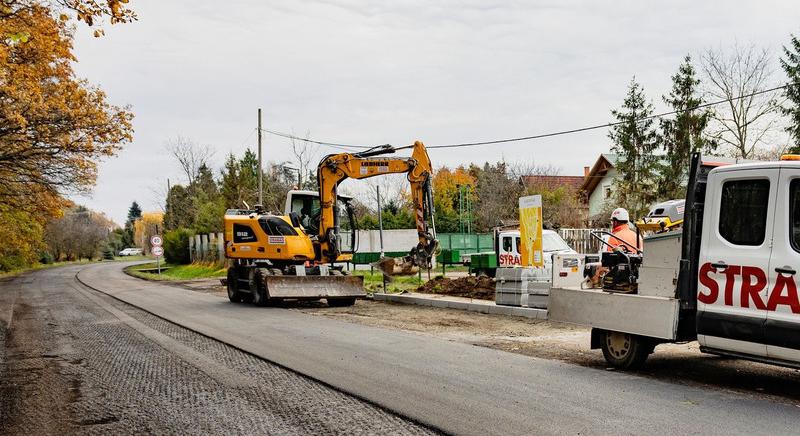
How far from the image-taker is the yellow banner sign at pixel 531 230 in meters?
15.5

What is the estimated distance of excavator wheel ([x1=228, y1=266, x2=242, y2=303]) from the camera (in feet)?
66.7

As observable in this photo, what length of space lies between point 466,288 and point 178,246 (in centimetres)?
3939

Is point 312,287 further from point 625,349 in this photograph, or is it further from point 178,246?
point 178,246

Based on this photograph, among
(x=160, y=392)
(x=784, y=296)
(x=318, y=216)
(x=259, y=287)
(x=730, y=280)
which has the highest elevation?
(x=318, y=216)

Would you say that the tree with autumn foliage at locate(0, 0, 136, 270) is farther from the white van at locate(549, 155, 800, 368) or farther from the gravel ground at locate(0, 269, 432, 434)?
the white van at locate(549, 155, 800, 368)

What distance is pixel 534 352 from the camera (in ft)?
32.7

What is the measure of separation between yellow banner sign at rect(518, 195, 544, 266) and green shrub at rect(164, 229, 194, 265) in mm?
40440

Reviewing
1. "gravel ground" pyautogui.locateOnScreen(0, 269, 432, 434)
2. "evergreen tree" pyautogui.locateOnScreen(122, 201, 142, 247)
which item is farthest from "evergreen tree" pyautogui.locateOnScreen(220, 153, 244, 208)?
"evergreen tree" pyautogui.locateOnScreen(122, 201, 142, 247)

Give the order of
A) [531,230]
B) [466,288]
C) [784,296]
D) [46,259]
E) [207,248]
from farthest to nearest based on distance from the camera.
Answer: [46,259] → [207,248] → [466,288] → [531,230] → [784,296]

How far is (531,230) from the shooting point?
15844 millimetres

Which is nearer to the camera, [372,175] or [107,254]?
[372,175]

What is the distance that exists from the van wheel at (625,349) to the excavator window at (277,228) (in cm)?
1166

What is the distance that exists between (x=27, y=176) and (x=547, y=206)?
33.6m

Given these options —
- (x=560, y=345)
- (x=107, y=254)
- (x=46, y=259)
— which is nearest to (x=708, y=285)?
(x=560, y=345)
